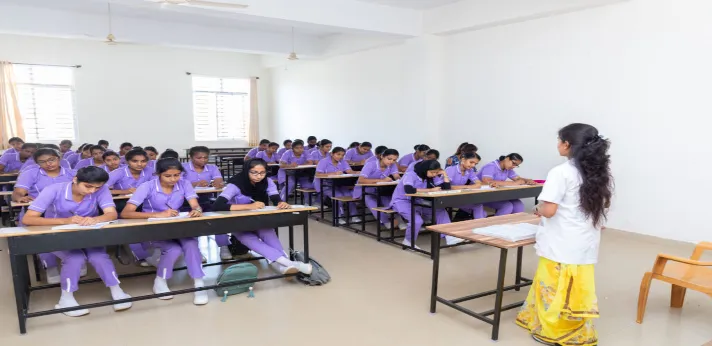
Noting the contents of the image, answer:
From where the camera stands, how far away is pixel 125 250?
4156mm

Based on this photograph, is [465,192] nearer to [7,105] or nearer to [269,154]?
[269,154]

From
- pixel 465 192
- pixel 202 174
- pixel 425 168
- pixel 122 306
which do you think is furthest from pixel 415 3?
pixel 122 306

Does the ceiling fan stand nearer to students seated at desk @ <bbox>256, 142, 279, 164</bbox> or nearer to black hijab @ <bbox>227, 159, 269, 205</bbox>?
black hijab @ <bbox>227, 159, 269, 205</bbox>

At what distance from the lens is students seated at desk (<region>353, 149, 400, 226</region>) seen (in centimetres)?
527

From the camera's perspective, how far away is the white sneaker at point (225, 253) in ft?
13.8

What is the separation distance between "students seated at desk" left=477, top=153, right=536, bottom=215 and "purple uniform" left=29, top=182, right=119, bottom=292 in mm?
3828

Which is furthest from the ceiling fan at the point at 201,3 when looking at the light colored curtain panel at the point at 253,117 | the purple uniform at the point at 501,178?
the light colored curtain panel at the point at 253,117

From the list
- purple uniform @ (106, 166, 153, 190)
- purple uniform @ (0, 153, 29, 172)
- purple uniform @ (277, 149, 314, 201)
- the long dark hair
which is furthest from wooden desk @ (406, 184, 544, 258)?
purple uniform @ (0, 153, 29, 172)

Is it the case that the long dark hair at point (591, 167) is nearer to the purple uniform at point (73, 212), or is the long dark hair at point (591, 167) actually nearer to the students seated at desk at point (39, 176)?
the purple uniform at point (73, 212)

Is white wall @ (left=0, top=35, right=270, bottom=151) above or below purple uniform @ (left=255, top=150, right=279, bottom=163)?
above

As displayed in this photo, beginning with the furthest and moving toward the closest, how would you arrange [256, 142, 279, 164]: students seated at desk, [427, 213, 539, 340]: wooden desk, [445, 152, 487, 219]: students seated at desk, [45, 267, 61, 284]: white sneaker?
[256, 142, 279, 164]: students seated at desk < [445, 152, 487, 219]: students seated at desk < [45, 267, 61, 284]: white sneaker < [427, 213, 539, 340]: wooden desk

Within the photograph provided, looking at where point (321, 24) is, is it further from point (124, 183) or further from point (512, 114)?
point (124, 183)

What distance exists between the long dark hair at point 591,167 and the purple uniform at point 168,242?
8.45 feet

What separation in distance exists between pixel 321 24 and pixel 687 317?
5.40 metres
